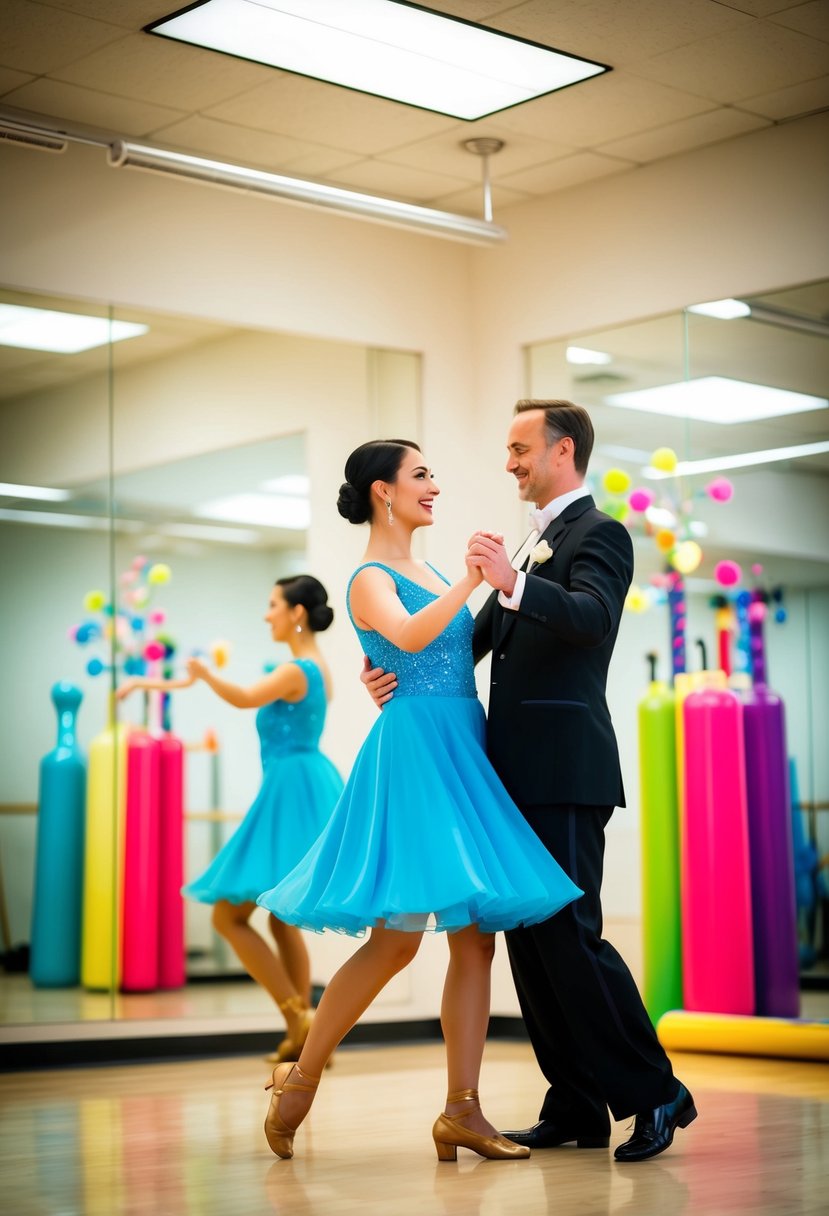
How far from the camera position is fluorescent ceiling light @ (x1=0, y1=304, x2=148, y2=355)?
5.57m

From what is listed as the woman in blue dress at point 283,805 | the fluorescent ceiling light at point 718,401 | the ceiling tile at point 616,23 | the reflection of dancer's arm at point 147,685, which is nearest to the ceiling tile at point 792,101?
the ceiling tile at point 616,23

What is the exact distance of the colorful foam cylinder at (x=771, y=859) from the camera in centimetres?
552

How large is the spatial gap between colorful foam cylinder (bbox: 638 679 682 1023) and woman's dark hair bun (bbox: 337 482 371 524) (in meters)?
2.38

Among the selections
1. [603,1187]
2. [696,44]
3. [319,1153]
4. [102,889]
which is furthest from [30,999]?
[696,44]

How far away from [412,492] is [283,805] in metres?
1.88

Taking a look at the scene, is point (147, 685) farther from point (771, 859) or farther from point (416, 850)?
point (416, 850)

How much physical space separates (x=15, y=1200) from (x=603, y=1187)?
1180 mm

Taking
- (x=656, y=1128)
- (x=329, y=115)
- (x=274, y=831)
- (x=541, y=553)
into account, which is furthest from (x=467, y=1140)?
(x=329, y=115)

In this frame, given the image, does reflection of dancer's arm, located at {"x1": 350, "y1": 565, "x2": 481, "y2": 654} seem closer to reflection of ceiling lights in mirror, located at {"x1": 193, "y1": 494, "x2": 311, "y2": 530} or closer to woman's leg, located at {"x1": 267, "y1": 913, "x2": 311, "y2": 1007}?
woman's leg, located at {"x1": 267, "y1": 913, "x2": 311, "y2": 1007}

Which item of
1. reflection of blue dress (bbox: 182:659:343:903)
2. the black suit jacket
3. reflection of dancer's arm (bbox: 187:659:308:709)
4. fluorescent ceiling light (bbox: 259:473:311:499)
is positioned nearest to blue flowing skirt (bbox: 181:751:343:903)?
reflection of blue dress (bbox: 182:659:343:903)

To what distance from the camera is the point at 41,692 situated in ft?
18.6

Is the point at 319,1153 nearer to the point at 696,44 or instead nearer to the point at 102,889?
the point at 102,889

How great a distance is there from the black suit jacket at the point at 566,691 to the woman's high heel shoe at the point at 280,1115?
78 centimetres

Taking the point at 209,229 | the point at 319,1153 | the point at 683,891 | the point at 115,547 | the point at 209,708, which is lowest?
the point at 319,1153
